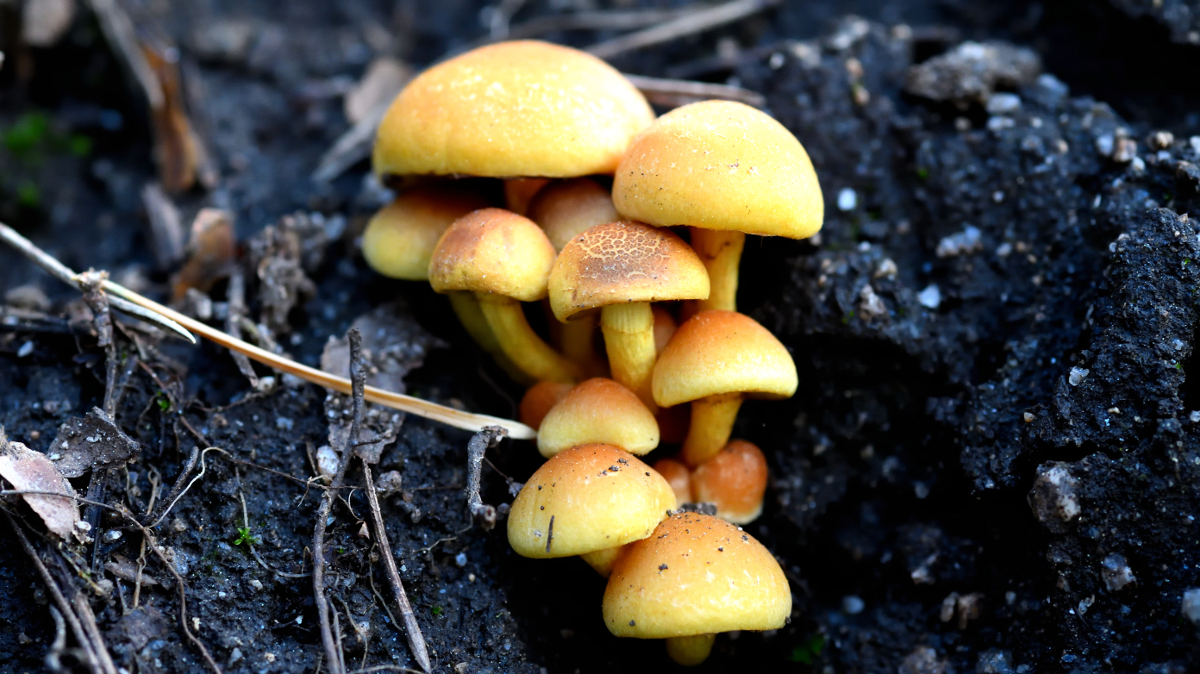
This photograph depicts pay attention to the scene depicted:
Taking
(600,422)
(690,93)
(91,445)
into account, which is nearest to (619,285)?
(600,422)

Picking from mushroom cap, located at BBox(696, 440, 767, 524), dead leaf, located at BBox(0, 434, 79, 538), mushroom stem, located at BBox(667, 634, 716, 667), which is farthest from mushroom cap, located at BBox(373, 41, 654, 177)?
mushroom stem, located at BBox(667, 634, 716, 667)

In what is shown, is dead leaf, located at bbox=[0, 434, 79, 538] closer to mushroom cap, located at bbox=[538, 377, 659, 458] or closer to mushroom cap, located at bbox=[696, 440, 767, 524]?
mushroom cap, located at bbox=[538, 377, 659, 458]

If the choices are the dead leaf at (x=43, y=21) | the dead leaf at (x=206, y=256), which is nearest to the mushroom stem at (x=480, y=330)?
the dead leaf at (x=206, y=256)

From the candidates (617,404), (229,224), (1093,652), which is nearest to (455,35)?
(229,224)

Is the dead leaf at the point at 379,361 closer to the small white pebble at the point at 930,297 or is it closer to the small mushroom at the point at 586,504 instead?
the small mushroom at the point at 586,504

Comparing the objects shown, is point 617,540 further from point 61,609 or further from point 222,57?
point 222,57
